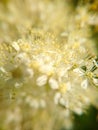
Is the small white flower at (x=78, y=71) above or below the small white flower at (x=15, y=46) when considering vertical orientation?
below

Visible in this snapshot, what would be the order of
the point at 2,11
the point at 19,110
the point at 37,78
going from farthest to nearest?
the point at 2,11, the point at 19,110, the point at 37,78

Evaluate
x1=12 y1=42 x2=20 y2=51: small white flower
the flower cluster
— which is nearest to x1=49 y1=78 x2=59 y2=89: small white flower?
the flower cluster

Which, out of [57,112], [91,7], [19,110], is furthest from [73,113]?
[91,7]

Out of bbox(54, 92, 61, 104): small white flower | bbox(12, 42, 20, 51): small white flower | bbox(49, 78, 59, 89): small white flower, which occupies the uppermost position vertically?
bbox(12, 42, 20, 51): small white flower

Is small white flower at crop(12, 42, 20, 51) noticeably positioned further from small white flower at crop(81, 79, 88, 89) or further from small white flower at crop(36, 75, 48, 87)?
small white flower at crop(81, 79, 88, 89)

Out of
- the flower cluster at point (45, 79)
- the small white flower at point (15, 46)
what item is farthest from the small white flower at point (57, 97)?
the small white flower at point (15, 46)

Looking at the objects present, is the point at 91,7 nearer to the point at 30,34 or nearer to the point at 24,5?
the point at 24,5

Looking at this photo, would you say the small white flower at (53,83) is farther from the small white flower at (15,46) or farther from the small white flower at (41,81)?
the small white flower at (15,46)

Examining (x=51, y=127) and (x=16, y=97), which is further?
(x=51, y=127)

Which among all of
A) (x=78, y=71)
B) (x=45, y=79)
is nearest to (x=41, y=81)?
(x=45, y=79)

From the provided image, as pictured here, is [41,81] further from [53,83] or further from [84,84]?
[84,84]

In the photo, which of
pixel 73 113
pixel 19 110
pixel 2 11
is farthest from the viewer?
pixel 2 11
